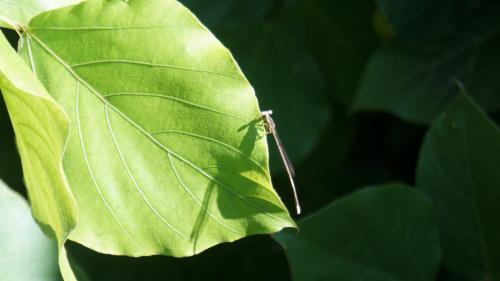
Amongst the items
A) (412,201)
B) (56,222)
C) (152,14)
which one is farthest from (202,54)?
(412,201)

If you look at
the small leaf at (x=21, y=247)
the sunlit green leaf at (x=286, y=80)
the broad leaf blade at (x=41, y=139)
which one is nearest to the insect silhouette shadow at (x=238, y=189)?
the broad leaf blade at (x=41, y=139)

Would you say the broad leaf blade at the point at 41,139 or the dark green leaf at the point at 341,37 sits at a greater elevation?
the broad leaf blade at the point at 41,139

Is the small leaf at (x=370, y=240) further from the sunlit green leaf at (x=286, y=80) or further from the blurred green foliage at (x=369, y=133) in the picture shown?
the sunlit green leaf at (x=286, y=80)

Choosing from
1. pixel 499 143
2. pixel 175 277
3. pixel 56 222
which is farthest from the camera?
pixel 175 277

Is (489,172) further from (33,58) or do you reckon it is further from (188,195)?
(33,58)

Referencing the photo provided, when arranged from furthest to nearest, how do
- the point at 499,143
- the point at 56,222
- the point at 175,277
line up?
the point at 175,277, the point at 499,143, the point at 56,222

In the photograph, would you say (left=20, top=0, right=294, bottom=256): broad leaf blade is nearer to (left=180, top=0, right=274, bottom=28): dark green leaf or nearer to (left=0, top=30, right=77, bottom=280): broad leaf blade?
(left=0, top=30, right=77, bottom=280): broad leaf blade
